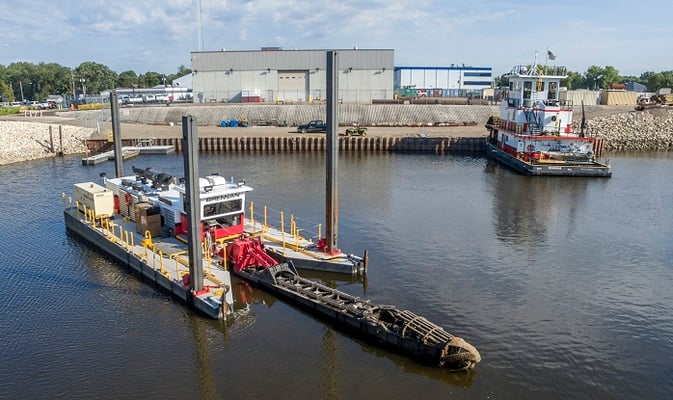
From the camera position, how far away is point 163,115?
77000 mm

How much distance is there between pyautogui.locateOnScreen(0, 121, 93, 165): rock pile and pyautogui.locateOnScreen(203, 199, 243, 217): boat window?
1526 inches

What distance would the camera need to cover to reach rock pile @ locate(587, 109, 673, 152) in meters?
64.0

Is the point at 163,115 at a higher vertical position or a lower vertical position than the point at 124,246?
higher

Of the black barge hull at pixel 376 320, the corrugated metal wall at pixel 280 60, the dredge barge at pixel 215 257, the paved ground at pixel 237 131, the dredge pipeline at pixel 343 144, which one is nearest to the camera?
the black barge hull at pixel 376 320

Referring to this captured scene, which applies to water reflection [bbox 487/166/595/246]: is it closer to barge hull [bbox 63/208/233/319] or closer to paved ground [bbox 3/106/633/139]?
barge hull [bbox 63/208/233/319]

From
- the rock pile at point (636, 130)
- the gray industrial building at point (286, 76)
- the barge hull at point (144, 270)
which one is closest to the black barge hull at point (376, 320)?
the barge hull at point (144, 270)

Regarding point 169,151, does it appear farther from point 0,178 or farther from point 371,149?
point 371,149

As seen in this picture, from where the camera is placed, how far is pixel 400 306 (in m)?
18.9

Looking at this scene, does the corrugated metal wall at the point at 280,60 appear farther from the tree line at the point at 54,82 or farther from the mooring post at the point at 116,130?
the mooring post at the point at 116,130

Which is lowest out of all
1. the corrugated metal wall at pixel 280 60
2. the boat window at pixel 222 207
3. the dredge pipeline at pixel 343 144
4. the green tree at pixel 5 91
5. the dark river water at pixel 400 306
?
the dark river water at pixel 400 306

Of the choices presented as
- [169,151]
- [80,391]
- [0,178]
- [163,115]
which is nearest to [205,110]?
[163,115]

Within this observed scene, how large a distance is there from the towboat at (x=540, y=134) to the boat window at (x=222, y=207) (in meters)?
30.2

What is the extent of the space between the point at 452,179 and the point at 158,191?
2638 cm

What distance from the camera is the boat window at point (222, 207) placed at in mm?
21344
